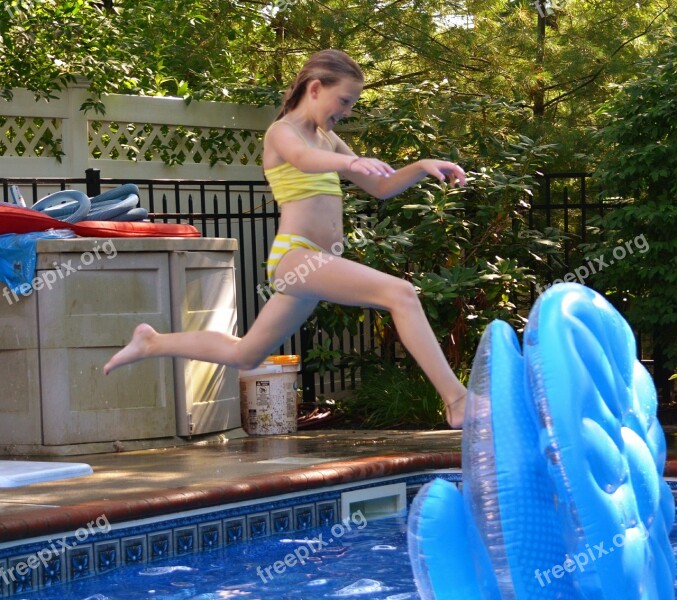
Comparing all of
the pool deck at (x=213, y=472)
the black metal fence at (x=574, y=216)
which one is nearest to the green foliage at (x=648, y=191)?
the black metal fence at (x=574, y=216)

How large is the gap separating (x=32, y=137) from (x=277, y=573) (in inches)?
210

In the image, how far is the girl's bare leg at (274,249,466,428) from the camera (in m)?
3.88

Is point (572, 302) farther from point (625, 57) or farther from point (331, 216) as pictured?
point (625, 57)

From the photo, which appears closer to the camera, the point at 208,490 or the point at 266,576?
the point at 266,576

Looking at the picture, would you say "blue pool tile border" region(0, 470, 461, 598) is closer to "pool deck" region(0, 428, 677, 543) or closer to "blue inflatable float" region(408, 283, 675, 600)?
"pool deck" region(0, 428, 677, 543)

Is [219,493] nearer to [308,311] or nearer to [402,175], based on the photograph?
[308,311]

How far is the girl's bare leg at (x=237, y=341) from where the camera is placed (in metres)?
4.25

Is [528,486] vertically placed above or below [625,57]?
below

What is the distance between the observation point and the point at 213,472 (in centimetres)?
623

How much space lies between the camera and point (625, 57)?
10.5 meters

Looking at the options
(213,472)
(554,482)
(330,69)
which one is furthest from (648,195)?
(554,482)

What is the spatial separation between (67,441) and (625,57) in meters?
6.02

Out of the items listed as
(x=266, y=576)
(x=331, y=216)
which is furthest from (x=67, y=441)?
(x=331, y=216)

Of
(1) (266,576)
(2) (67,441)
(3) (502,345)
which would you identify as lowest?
(1) (266,576)
